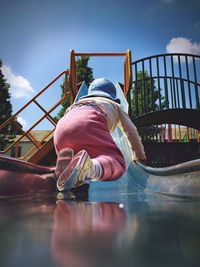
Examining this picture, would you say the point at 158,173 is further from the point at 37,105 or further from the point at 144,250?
the point at 37,105

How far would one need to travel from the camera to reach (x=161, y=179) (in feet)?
3.56

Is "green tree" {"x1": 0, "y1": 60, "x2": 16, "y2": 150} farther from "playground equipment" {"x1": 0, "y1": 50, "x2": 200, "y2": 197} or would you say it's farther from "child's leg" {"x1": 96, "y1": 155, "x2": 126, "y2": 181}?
"child's leg" {"x1": 96, "y1": 155, "x2": 126, "y2": 181}

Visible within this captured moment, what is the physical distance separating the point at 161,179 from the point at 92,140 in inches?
16.2

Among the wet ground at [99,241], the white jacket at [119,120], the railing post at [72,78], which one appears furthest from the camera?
the railing post at [72,78]

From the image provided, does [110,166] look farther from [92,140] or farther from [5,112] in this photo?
[5,112]

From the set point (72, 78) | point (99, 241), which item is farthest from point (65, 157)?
point (72, 78)

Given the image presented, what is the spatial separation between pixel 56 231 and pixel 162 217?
0.90ft

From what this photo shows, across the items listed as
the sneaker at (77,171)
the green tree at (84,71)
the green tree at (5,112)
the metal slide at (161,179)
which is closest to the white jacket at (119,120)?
the metal slide at (161,179)

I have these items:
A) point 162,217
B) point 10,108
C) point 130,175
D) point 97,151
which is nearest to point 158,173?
point 97,151

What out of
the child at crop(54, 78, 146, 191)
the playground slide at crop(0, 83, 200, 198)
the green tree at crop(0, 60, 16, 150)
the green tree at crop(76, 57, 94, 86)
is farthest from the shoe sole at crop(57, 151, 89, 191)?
the green tree at crop(0, 60, 16, 150)

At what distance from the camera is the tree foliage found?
34.4 feet

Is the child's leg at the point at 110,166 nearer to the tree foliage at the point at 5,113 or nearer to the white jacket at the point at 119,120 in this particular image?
the white jacket at the point at 119,120

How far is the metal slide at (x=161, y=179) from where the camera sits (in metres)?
0.81

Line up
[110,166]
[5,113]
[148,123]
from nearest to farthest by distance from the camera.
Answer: [110,166], [148,123], [5,113]
